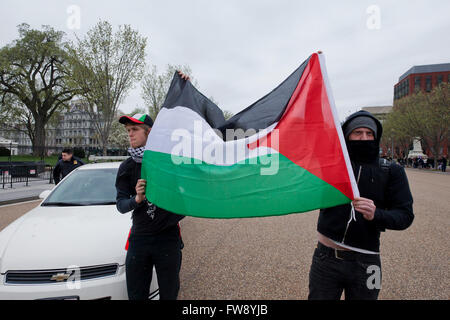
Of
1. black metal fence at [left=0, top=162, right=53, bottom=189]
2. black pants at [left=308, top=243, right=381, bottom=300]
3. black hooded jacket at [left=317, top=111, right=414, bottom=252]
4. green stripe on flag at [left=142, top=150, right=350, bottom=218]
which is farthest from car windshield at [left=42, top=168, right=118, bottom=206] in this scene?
black metal fence at [left=0, top=162, right=53, bottom=189]

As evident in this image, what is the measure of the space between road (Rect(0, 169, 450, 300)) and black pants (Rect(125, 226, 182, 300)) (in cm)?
113

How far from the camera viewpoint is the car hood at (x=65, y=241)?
2.31 metres

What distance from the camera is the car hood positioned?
2.31 meters

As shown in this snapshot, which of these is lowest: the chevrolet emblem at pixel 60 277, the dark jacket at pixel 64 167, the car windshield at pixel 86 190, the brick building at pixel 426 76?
the chevrolet emblem at pixel 60 277

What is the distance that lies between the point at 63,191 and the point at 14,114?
42588 mm

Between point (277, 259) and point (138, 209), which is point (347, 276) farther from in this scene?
point (277, 259)

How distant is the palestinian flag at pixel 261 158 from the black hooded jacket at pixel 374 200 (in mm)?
199

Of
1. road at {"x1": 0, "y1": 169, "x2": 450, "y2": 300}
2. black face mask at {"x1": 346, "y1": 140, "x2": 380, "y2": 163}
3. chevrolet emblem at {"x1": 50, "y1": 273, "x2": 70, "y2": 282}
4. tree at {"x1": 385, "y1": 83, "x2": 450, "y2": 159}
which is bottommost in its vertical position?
road at {"x1": 0, "y1": 169, "x2": 450, "y2": 300}

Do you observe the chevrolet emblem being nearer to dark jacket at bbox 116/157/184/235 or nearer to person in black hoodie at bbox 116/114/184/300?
person in black hoodie at bbox 116/114/184/300

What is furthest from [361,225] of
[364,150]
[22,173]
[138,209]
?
[22,173]

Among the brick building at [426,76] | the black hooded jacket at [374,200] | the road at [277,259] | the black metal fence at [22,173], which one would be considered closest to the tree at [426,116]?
the road at [277,259]

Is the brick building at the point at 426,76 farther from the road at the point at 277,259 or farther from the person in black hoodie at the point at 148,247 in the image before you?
the person in black hoodie at the point at 148,247

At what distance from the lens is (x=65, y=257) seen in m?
2.34
